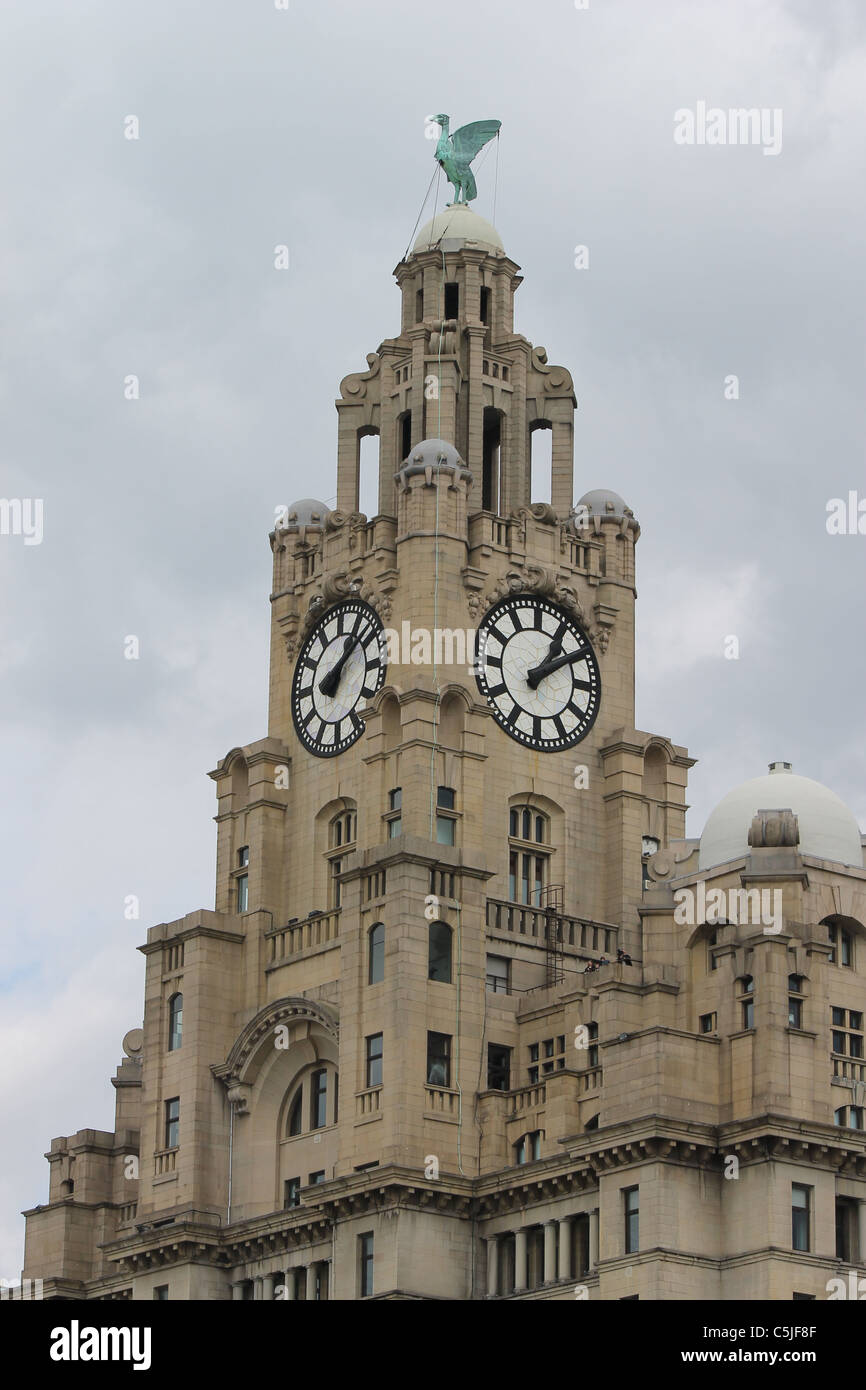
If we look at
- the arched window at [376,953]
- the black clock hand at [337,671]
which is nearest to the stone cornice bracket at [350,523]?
the black clock hand at [337,671]

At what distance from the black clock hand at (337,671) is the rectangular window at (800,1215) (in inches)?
1144

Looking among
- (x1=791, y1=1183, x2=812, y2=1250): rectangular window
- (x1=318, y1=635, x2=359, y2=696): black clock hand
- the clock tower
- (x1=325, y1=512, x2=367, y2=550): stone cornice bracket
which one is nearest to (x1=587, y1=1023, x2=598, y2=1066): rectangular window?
the clock tower

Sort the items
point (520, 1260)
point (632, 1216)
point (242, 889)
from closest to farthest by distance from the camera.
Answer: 1. point (632, 1216)
2. point (520, 1260)
3. point (242, 889)

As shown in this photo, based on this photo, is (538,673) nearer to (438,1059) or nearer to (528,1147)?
(438,1059)

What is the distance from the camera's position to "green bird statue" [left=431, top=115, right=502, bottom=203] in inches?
4550

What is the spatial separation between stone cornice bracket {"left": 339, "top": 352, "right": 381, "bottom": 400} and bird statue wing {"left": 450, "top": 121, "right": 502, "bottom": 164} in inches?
366

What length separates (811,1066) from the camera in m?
87.2

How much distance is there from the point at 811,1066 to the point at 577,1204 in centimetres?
858

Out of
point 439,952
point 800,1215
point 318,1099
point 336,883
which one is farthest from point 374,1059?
point 800,1215

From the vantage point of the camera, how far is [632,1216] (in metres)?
86.2

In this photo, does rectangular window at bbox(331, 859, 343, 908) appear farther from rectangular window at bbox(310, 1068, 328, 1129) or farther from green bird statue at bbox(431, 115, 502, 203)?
green bird statue at bbox(431, 115, 502, 203)

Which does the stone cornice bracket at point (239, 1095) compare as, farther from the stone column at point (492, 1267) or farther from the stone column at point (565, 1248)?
the stone column at point (565, 1248)

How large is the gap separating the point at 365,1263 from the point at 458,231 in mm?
Answer: 42112
